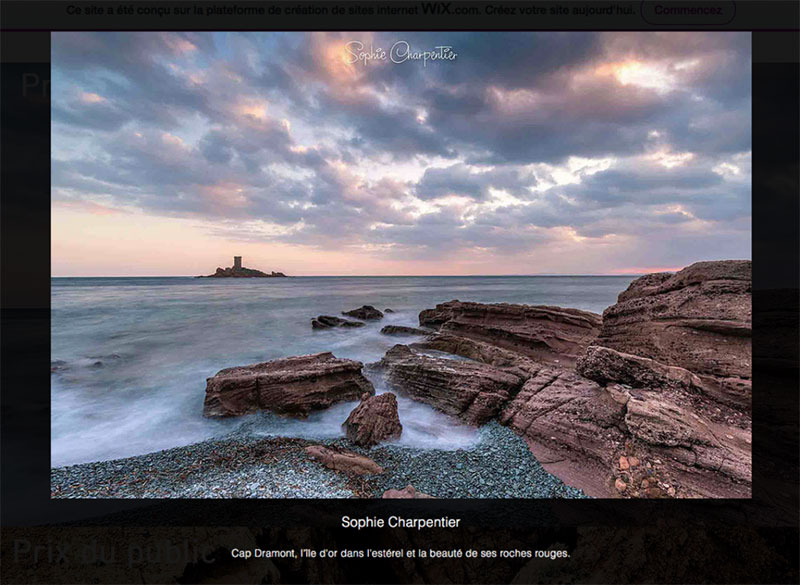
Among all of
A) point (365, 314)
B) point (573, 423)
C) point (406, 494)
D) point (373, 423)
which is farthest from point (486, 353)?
point (365, 314)

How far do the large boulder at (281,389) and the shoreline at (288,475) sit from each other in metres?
1.39

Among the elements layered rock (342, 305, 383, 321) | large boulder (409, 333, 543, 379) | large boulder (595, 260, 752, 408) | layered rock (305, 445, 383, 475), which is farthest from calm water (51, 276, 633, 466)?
layered rock (342, 305, 383, 321)

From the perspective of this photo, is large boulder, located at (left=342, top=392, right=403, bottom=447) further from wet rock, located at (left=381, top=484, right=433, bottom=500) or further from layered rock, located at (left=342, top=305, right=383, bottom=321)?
layered rock, located at (left=342, top=305, right=383, bottom=321)

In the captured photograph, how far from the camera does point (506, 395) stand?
5895 mm

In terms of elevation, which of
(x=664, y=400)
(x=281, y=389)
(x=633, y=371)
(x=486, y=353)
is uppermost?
(x=633, y=371)

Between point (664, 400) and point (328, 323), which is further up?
point (664, 400)

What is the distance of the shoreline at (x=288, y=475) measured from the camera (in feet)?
11.0

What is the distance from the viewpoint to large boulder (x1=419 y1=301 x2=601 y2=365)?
31.5ft

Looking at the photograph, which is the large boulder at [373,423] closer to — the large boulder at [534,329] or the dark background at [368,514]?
the dark background at [368,514]

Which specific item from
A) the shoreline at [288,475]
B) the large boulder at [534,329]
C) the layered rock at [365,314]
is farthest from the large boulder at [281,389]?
the layered rock at [365,314]

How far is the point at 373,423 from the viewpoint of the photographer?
498cm

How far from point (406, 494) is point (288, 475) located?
1562 millimetres

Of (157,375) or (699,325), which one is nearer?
(699,325)

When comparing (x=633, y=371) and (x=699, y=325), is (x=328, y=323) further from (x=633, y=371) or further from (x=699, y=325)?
(x=699, y=325)
